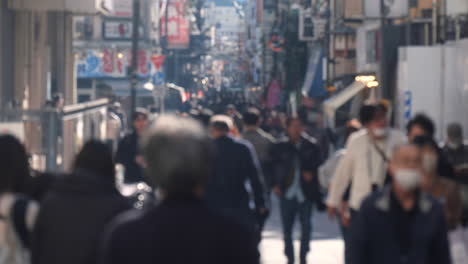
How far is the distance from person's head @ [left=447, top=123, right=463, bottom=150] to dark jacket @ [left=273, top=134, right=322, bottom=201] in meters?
1.57

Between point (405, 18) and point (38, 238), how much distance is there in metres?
27.2

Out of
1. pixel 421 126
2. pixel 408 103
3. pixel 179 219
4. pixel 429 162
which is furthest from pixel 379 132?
pixel 408 103

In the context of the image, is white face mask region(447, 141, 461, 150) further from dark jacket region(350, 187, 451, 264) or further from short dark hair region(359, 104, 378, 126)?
dark jacket region(350, 187, 451, 264)

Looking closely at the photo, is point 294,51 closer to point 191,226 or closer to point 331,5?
A: point 331,5

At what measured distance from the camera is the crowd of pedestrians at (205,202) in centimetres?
414

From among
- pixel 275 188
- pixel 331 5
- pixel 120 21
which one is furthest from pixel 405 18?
pixel 120 21

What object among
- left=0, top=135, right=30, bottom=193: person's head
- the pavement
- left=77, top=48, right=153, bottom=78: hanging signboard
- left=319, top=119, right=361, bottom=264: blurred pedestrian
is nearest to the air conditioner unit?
left=77, top=48, right=153, bottom=78: hanging signboard

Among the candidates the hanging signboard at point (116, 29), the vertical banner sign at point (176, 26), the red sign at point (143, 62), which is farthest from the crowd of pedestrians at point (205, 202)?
the vertical banner sign at point (176, 26)

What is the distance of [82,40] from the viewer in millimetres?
62750

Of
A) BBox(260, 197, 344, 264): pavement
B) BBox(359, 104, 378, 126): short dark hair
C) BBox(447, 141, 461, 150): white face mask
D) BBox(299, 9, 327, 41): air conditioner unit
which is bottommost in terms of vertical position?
BBox(260, 197, 344, 264): pavement

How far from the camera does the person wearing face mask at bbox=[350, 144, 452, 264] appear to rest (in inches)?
240

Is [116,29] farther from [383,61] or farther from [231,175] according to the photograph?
→ [231,175]

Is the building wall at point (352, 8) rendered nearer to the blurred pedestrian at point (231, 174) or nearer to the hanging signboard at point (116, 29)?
the hanging signboard at point (116, 29)

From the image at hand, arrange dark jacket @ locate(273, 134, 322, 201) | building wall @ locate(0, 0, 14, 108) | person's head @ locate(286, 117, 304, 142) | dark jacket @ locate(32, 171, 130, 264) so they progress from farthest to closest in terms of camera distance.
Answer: building wall @ locate(0, 0, 14, 108) < person's head @ locate(286, 117, 304, 142) < dark jacket @ locate(273, 134, 322, 201) < dark jacket @ locate(32, 171, 130, 264)
